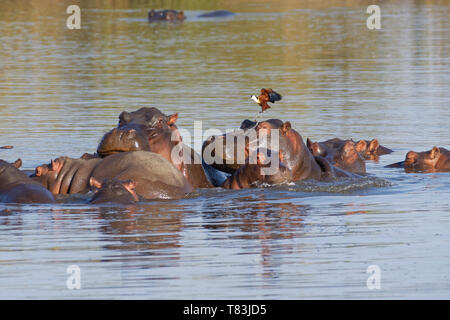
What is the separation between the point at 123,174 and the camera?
33.5 feet

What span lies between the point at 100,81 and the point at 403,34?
1626cm

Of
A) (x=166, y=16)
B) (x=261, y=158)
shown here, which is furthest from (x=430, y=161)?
(x=166, y=16)

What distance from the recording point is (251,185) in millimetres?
10672

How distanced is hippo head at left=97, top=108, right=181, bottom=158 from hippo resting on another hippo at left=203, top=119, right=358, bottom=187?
0.45m

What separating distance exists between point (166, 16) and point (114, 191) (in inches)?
1395

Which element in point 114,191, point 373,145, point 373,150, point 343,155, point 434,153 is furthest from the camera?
point 373,150

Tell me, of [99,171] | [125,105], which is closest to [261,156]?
[99,171]

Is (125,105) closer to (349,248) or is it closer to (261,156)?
(261,156)

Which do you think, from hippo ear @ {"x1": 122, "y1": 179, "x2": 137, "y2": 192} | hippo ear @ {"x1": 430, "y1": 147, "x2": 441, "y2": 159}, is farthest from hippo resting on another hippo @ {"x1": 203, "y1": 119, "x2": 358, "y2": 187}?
hippo ear @ {"x1": 430, "y1": 147, "x2": 441, "y2": 159}

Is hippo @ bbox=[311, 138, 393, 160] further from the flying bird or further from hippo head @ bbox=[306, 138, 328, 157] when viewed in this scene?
the flying bird

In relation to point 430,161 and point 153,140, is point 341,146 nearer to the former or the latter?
point 430,161

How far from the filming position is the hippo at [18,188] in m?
10.0

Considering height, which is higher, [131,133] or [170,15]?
[170,15]

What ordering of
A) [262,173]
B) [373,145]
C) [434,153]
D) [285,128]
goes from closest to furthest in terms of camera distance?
[262,173], [285,128], [434,153], [373,145]
